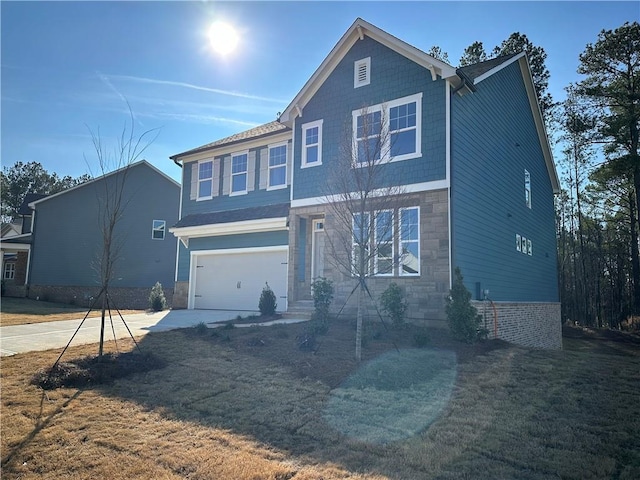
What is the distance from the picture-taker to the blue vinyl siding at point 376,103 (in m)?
11.5

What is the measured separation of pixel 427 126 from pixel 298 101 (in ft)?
14.9

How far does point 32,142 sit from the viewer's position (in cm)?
1258

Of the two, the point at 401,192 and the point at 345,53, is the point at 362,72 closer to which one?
the point at 345,53

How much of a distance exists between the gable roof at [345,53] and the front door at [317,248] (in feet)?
11.7

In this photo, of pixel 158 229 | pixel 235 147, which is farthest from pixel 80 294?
pixel 235 147

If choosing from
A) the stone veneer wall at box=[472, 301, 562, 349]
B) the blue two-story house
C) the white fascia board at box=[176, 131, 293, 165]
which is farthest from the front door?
the stone veneer wall at box=[472, 301, 562, 349]

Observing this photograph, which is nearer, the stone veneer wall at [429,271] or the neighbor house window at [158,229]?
the stone veneer wall at [429,271]

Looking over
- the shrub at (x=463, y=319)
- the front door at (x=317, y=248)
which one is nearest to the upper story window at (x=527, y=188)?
the front door at (x=317, y=248)

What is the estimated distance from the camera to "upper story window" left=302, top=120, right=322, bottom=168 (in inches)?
542

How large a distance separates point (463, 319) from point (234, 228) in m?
9.20

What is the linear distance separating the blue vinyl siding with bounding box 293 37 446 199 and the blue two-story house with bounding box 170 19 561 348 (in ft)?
0.11

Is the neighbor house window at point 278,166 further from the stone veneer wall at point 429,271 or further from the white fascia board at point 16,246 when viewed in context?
the white fascia board at point 16,246

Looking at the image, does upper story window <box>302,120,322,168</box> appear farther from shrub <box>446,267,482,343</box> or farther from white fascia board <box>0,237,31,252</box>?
white fascia board <box>0,237,31,252</box>

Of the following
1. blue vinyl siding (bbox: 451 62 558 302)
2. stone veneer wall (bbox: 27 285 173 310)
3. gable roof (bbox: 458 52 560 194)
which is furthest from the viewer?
stone veneer wall (bbox: 27 285 173 310)
